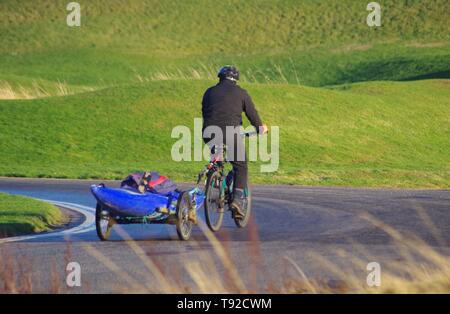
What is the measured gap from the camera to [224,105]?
1728cm

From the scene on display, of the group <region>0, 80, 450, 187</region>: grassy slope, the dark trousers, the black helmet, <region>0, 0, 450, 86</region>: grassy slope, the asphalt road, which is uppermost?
<region>0, 0, 450, 86</region>: grassy slope

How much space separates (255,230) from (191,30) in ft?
317

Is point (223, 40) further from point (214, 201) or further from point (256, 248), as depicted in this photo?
point (256, 248)

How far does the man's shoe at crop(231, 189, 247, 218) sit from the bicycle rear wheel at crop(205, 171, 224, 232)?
0.19 metres

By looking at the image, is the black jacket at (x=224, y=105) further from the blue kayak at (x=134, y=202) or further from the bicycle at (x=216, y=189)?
the blue kayak at (x=134, y=202)

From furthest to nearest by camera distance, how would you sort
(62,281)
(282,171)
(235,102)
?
(282,171) → (235,102) → (62,281)

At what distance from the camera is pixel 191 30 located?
4483 inches

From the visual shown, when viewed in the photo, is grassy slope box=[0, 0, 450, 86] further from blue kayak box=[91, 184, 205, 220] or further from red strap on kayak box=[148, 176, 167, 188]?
blue kayak box=[91, 184, 205, 220]

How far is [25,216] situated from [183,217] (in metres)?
4.35

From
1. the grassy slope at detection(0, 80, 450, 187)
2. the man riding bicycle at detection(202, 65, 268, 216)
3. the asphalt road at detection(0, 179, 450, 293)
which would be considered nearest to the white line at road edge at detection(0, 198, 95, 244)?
the asphalt road at detection(0, 179, 450, 293)

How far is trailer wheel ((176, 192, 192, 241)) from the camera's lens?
52.7 ft

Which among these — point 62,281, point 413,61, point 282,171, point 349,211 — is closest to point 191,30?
point 413,61

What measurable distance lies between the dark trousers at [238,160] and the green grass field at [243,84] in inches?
605
